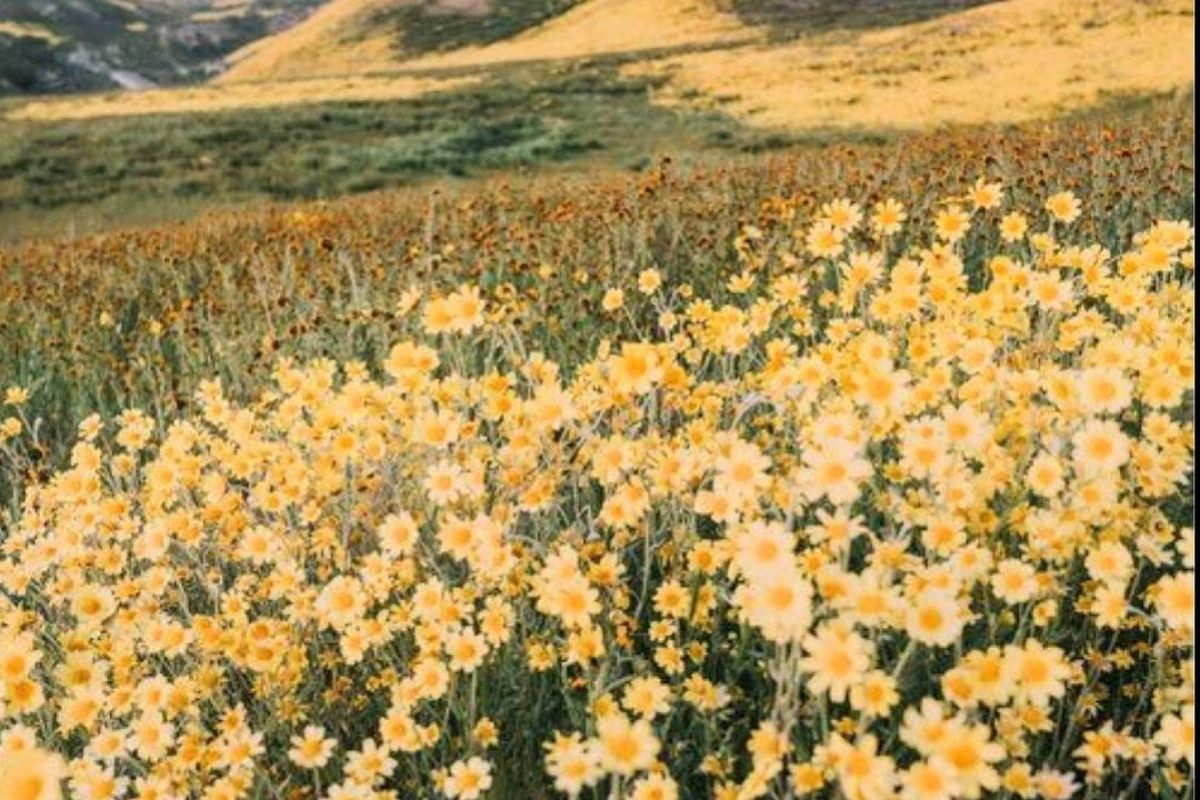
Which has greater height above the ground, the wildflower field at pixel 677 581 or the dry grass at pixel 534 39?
the dry grass at pixel 534 39

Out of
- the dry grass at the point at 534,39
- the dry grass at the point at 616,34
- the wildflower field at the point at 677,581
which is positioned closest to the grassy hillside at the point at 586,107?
the dry grass at the point at 616,34

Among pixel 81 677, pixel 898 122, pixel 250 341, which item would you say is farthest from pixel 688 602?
pixel 898 122

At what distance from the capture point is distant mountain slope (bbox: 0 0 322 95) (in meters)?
93.8

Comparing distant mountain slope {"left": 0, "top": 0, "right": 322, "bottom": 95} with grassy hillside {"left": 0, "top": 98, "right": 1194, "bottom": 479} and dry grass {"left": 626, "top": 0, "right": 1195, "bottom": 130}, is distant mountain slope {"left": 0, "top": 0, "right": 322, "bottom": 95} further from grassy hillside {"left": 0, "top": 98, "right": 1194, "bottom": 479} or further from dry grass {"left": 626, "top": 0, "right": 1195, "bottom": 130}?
grassy hillside {"left": 0, "top": 98, "right": 1194, "bottom": 479}

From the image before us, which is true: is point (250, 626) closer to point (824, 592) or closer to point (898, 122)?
point (824, 592)

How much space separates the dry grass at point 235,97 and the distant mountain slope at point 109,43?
47446 mm

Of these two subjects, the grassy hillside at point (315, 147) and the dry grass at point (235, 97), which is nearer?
the grassy hillside at point (315, 147)

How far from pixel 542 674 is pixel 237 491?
1.22m

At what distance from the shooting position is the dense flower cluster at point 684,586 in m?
1.92

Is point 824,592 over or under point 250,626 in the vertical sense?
over

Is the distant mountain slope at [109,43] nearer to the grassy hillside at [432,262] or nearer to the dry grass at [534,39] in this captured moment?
the dry grass at [534,39]

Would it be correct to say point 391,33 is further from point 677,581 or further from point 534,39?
point 677,581

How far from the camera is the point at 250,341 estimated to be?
630cm

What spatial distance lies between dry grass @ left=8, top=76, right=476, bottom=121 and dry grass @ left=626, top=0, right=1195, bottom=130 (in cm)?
986
